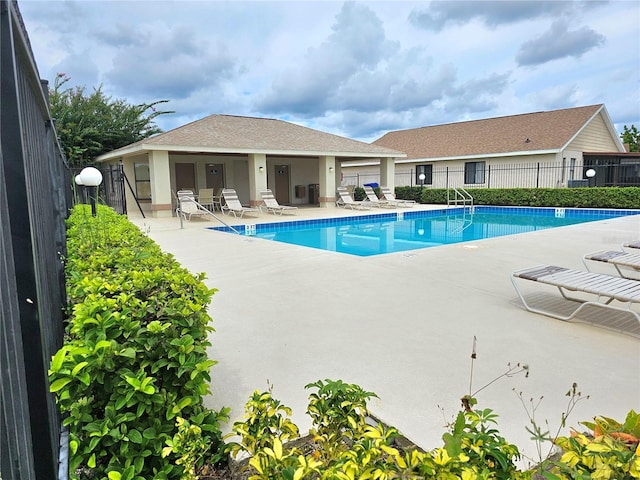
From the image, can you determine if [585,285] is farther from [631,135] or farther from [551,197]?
[631,135]

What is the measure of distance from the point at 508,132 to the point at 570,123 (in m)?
3.50

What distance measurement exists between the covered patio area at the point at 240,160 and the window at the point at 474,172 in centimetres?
648

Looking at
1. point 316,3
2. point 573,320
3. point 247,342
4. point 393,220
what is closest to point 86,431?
point 247,342

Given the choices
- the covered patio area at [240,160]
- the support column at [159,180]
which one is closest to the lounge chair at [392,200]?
the covered patio area at [240,160]

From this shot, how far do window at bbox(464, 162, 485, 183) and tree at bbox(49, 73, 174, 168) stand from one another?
70.6 ft

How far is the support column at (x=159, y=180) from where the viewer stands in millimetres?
16297

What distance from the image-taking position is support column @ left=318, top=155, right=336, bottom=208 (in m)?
20.9

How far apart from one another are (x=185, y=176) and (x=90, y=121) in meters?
8.47

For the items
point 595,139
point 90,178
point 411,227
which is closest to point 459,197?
point 411,227

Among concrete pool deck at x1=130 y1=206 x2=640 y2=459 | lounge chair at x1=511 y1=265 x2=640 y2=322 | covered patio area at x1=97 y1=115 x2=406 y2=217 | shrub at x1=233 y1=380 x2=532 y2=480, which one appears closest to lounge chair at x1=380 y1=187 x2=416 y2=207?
covered patio area at x1=97 y1=115 x2=406 y2=217

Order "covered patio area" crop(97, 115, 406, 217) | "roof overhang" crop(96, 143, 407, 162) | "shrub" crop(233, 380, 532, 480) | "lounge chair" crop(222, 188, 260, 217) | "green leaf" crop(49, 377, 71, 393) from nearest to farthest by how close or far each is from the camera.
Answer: "shrub" crop(233, 380, 532, 480)
"green leaf" crop(49, 377, 71, 393)
"roof overhang" crop(96, 143, 407, 162)
"covered patio area" crop(97, 115, 406, 217)
"lounge chair" crop(222, 188, 260, 217)

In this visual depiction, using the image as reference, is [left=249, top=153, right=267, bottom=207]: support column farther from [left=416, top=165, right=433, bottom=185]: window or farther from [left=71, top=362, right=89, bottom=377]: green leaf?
[left=71, top=362, right=89, bottom=377]: green leaf

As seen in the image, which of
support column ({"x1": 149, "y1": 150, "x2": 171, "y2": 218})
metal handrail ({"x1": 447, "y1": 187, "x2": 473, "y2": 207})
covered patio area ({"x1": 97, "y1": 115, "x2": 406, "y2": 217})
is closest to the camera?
support column ({"x1": 149, "y1": 150, "x2": 171, "y2": 218})

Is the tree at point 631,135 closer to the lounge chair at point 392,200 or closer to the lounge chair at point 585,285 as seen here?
the lounge chair at point 392,200
